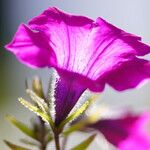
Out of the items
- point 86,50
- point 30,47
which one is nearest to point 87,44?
point 86,50

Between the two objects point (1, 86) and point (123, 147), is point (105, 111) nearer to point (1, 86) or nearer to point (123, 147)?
point (123, 147)

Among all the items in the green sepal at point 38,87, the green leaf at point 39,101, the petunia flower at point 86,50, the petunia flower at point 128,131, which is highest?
the petunia flower at point 86,50

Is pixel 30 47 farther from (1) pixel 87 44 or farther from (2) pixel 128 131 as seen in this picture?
(2) pixel 128 131

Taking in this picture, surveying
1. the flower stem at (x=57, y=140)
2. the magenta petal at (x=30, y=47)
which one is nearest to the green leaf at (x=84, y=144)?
the flower stem at (x=57, y=140)

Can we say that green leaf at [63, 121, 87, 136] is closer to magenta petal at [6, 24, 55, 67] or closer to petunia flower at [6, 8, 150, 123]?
petunia flower at [6, 8, 150, 123]

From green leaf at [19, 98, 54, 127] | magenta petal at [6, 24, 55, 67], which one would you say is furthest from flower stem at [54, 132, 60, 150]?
magenta petal at [6, 24, 55, 67]

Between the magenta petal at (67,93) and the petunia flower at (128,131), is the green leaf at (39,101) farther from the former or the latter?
the petunia flower at (128,131)

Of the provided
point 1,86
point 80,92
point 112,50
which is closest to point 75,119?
point 80,92

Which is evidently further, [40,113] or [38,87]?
[38,87]
